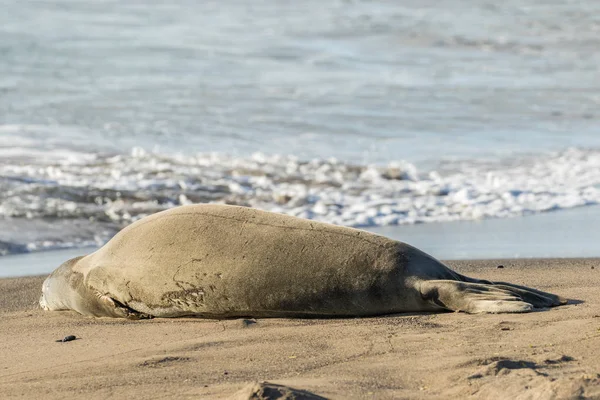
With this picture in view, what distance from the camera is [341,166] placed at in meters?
10.4

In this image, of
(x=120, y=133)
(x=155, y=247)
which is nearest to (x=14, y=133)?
(x=120, y=133)

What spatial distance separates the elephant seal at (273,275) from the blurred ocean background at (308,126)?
1978 millimetres

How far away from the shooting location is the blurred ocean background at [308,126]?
26.8 ft

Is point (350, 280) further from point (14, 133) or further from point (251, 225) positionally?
point (14, 133)

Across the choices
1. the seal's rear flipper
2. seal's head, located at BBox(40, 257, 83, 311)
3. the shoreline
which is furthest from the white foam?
the seal's rear flipper

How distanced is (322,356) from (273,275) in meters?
0.80

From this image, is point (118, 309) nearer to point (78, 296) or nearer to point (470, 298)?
point (78, 296)

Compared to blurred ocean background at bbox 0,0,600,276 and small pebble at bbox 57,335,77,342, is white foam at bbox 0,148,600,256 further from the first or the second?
small pebble at bbox 57,335,77,342

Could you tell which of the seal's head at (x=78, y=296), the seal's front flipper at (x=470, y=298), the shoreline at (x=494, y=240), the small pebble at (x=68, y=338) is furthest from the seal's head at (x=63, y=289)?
the seal's front flipper at (x=470, y=298)

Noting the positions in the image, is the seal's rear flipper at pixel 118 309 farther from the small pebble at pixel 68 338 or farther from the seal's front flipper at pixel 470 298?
the seal's front flipper at pixel 470 298

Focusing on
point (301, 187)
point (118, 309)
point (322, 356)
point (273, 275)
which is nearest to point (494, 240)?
point (301, 187)

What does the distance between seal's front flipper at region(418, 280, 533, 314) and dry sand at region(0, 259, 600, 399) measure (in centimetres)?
7

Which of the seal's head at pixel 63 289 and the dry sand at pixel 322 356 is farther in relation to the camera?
the seal's head at pixel 63 289

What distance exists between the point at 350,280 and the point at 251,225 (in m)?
0.57
